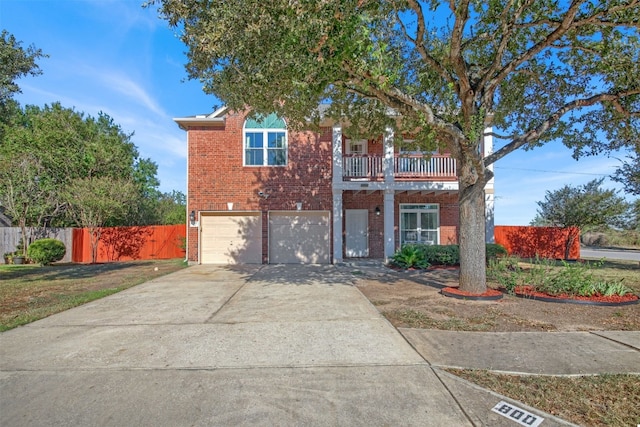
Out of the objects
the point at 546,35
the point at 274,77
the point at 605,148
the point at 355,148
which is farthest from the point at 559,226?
the point at 274,77

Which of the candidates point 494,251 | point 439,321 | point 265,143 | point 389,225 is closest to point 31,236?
point 265,143

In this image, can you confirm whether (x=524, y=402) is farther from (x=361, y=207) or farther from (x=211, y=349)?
(x=361, y=207)

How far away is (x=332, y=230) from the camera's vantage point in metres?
14.5

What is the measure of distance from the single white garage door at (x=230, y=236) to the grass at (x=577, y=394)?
1187 centimetres

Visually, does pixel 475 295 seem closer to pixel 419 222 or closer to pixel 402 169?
pixel 402 169

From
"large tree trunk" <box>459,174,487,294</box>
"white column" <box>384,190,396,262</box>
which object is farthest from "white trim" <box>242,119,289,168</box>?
"large tree trunk" <box>459,174,487,294</box>

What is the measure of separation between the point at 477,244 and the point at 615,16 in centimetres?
501

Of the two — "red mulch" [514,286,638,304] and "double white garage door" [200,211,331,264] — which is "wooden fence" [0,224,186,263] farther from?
"red mulch" [514,286,638,304]

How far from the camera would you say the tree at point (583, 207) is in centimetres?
1720

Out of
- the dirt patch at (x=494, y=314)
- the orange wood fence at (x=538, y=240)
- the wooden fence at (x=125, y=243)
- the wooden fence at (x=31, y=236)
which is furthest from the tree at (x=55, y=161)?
the orange wood fence at (x=538, y=240)

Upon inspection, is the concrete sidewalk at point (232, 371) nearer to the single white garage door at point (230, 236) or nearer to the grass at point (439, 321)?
the grass at point (439, 321)

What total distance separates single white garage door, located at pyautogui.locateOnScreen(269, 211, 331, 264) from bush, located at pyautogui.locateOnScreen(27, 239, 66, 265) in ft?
32.3

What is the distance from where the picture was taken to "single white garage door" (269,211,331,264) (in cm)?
1466

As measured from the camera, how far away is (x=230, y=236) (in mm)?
14758
